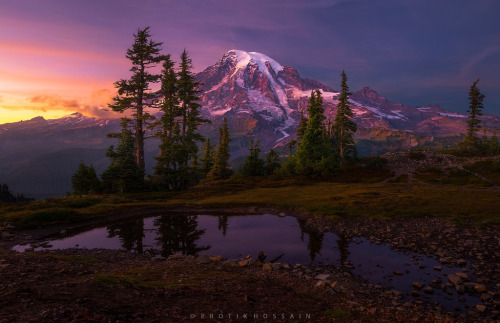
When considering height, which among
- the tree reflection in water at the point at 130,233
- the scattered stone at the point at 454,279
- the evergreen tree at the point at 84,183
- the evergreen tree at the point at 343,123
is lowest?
the tree reflection in water at the point at 130,233

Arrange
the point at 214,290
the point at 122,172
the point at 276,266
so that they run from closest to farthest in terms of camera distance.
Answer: the point at 214,290 < the point at 276,266 < the point at 122,172

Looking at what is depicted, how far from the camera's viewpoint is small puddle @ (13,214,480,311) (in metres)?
12.6

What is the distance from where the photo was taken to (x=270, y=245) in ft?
61.7

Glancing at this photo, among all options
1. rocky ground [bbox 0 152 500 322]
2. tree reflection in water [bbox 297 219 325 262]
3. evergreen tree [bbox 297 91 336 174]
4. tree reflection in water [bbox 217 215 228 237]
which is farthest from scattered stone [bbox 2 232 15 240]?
evergreen tree [bbox 297 91 336 174]

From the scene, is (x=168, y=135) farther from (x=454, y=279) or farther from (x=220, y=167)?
(x=454, y=279)

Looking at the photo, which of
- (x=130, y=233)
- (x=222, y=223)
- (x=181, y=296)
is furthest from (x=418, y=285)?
(x=130, y=233)

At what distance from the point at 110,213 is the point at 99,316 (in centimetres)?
2503

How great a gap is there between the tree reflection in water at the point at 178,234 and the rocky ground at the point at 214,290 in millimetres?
2592

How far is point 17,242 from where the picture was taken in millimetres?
19203

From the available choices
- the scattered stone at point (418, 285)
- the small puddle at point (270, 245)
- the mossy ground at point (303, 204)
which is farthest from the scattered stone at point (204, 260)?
the mossy ground at point (303, 204)

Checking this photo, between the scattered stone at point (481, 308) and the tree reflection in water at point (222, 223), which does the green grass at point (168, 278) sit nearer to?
the scattered stone at point (481, 308)

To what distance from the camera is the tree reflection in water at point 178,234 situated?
18.6 m

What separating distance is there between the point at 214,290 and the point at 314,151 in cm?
5546

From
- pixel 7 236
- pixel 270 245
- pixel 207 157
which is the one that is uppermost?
pixel 207 157
